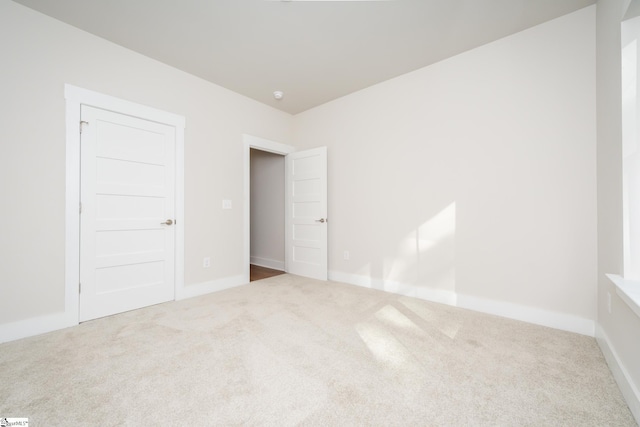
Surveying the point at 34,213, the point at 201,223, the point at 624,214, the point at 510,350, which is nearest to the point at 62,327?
the point at 34,213

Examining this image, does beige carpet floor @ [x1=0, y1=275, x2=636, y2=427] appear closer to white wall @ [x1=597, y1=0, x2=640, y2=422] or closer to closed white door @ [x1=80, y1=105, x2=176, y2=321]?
white wall @ [x1=597, y1=0, x2=640, y2=422]

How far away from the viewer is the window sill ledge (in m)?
1.25

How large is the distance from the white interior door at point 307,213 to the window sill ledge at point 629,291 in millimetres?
2939

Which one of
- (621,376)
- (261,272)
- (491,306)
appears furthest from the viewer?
(261,272)

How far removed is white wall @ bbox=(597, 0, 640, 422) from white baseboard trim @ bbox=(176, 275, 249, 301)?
11.9 ft

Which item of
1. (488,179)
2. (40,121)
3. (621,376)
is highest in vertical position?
(40,121)

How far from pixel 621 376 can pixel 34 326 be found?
13.7 feet

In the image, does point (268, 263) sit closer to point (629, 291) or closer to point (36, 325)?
point (36, 325)

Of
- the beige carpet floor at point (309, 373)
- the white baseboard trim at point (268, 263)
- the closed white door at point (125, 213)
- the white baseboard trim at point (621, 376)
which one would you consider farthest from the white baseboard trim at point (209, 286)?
the white baseboard trim at point (621, 376)

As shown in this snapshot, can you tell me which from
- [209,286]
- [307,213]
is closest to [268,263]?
[307,213]

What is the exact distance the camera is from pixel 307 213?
4199 mm

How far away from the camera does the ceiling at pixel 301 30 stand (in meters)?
2.20

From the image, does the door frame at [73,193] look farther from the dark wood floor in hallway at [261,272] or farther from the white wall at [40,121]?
the dark wood floor in hallway at [261,272]

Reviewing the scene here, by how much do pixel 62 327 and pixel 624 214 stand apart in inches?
169
